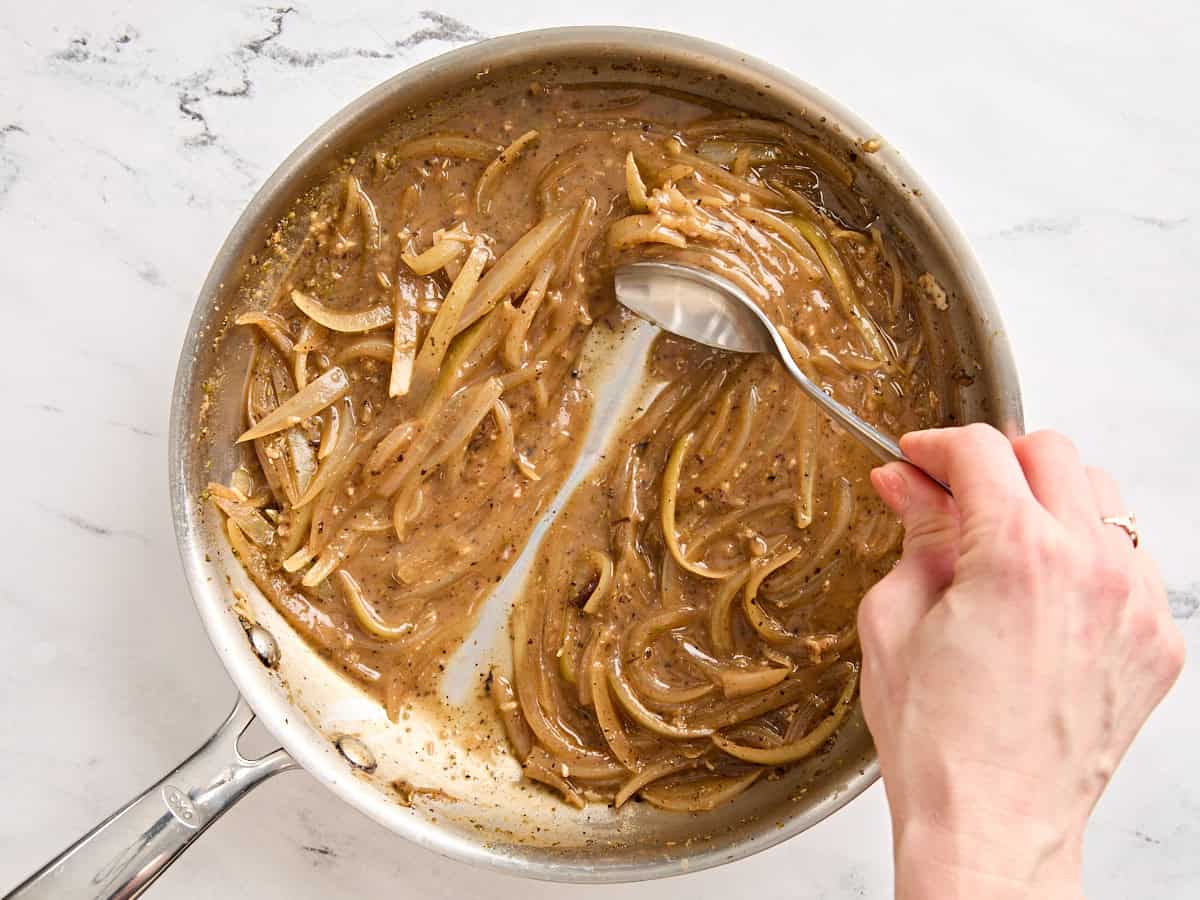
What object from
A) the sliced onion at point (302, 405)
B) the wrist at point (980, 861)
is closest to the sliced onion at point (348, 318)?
the sliced onion at point (302, 405)

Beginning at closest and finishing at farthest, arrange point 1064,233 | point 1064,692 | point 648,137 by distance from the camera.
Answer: point 1064,692 < point 648,137 < point 1064,233

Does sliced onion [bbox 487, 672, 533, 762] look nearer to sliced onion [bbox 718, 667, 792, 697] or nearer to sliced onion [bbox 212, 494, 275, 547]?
sliced onion [bbox 718, 667, 792, 697]

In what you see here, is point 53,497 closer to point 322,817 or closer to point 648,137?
point 322,817

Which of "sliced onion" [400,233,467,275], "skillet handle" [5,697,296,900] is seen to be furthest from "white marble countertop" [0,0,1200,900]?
"sliced onion" [400,233,467,275]

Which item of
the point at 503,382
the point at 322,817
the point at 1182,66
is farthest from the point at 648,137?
the point at 322,817

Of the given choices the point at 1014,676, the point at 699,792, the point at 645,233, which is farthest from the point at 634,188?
the point at 699,792

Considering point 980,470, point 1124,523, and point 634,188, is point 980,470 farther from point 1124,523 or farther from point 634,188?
point 634,188

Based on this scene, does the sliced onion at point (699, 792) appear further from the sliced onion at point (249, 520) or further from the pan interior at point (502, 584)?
the sliced onion at point (249, 520)
